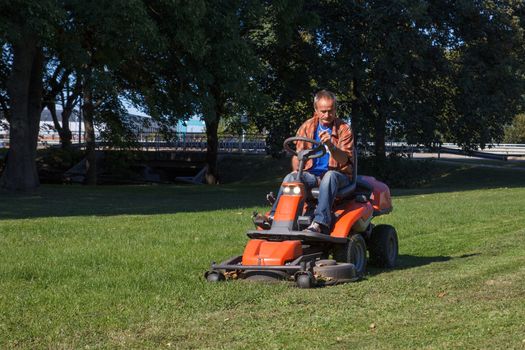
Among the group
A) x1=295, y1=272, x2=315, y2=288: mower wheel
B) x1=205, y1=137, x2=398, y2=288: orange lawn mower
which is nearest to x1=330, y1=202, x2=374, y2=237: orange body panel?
x1=205, y1=137, x2=398, y2=288: orange lawn mower

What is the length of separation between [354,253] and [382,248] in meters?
0.94

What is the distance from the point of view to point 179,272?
31.7 ft

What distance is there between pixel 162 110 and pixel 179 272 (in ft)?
71.7

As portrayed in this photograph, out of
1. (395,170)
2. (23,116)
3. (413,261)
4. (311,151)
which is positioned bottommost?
(413,261)

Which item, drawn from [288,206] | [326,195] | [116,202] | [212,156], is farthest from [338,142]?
[212,156]

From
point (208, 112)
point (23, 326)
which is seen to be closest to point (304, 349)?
point (23, 326)

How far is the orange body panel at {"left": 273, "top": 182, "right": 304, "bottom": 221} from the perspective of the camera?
9.23 metres

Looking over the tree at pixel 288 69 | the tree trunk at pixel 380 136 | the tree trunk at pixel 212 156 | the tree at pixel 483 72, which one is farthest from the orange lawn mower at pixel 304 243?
the tree trunk at pixel 212 156

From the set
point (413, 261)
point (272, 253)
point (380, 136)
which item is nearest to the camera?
point (272, 253)

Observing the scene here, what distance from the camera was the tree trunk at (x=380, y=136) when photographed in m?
34.8

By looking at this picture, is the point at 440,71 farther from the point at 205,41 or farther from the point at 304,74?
the point at 205,41

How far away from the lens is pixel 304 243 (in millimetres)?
9328

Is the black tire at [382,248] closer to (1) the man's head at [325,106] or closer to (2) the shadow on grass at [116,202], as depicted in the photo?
(1) the man's head at [325,106]

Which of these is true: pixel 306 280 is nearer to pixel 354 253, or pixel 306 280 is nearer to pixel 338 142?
pixel 354 253
